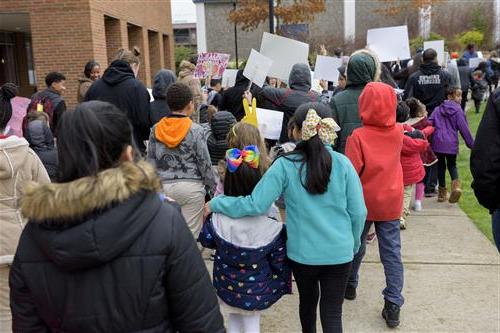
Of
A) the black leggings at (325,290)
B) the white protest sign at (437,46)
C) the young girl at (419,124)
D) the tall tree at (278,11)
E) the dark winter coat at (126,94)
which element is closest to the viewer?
the black leggings at (325,290)

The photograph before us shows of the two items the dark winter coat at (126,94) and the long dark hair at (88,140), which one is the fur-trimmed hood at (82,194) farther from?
the dark winter coat at (126,94)

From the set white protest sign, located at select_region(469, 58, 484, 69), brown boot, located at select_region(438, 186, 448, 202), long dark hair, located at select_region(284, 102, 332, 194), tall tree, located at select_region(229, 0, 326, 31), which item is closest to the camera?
long dark hair, located at select_region(284, 102, 332, 194)

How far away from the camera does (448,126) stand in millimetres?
7059

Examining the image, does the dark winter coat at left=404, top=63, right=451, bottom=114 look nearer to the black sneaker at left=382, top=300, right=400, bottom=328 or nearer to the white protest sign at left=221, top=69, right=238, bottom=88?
the white protest sign at left=221, top=69, right=238, bottom=88

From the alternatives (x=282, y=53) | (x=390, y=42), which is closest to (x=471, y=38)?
(x=390, y=42)

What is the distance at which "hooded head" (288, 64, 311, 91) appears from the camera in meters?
5.16

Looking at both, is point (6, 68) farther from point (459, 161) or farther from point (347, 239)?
point (347, 239)

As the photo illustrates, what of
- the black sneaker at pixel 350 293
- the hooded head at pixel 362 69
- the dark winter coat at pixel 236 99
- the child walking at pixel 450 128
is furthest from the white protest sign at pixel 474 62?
the black sneaker at pixel 350 293

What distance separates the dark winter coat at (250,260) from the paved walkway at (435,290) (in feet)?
2.88

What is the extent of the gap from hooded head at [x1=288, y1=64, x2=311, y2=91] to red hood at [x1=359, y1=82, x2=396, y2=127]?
60.2 inches

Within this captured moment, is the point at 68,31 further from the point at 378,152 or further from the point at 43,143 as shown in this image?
the point at 378,152

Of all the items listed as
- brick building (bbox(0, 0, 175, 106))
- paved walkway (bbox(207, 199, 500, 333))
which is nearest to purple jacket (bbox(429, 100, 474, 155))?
paved walkway (bbox(207, 199, 500, 333))

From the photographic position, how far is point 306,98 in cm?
514

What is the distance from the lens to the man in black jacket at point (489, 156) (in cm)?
282
